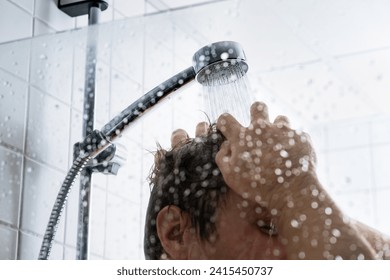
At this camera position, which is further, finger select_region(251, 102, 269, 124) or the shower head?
the shower head

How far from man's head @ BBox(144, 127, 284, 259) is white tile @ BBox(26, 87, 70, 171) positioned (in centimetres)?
20

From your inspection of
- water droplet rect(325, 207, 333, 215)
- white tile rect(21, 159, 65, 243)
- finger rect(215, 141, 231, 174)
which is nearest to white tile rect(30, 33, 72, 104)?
white tile rect(21, 159, 65, 243)

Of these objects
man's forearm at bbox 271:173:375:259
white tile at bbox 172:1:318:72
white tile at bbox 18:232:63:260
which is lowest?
man's forearm at bbox 271:173:375:259

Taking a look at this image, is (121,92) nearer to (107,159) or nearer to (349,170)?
(107,159)

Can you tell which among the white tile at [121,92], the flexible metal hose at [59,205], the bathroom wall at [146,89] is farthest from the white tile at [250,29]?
the flexible metal hose at [59,205]

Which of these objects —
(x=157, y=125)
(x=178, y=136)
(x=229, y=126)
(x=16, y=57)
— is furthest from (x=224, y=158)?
(x=16, y=57)

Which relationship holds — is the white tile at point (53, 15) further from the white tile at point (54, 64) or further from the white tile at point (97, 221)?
the white tile at point (97, 221)

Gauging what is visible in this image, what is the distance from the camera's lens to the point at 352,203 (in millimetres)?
921

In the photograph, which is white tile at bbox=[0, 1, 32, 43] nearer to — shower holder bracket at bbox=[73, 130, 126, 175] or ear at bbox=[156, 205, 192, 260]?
shower holder bracket at bbox=[73, 130, 126, 175]

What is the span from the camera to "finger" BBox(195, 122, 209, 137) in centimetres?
92

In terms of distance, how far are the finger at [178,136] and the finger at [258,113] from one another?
0.11 metres

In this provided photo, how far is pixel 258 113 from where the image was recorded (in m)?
0.85

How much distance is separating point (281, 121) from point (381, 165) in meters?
0.25
